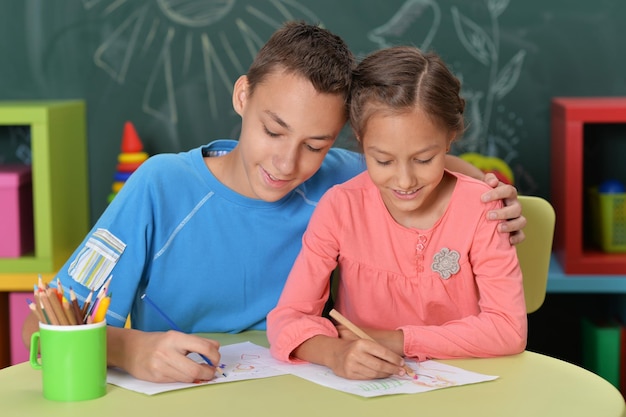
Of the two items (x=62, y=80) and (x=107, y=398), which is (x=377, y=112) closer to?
(x=107, y=398)

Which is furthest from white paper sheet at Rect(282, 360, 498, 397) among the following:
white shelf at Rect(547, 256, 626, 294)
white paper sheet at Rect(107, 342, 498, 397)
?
white shelf at Rect(547, 256, 626, 294)

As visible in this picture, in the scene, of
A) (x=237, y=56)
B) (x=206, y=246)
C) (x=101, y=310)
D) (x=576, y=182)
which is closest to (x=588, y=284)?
(x=576, y=182)

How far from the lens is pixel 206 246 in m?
1.58

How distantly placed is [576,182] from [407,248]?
1.19 metres

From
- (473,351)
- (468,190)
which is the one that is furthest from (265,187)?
(473,351)

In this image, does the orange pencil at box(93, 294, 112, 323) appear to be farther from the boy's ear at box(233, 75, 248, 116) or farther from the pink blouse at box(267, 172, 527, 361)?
the boy's ear at box(233, 75, 248, 116)

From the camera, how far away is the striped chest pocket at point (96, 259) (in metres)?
1.44

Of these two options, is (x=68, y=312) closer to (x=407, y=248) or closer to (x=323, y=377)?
(x=323, y=377)

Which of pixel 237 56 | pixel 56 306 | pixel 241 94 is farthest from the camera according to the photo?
pixel 237 56

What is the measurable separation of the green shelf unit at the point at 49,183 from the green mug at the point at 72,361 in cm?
138

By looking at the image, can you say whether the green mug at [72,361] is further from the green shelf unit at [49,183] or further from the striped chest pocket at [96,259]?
the green shelf unit at [49,183]

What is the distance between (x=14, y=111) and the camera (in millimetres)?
2457

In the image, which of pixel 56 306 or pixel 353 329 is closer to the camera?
pixel 56 306

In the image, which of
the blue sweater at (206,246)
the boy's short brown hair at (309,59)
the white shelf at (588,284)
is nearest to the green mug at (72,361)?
the blue sweater at (206,246)
